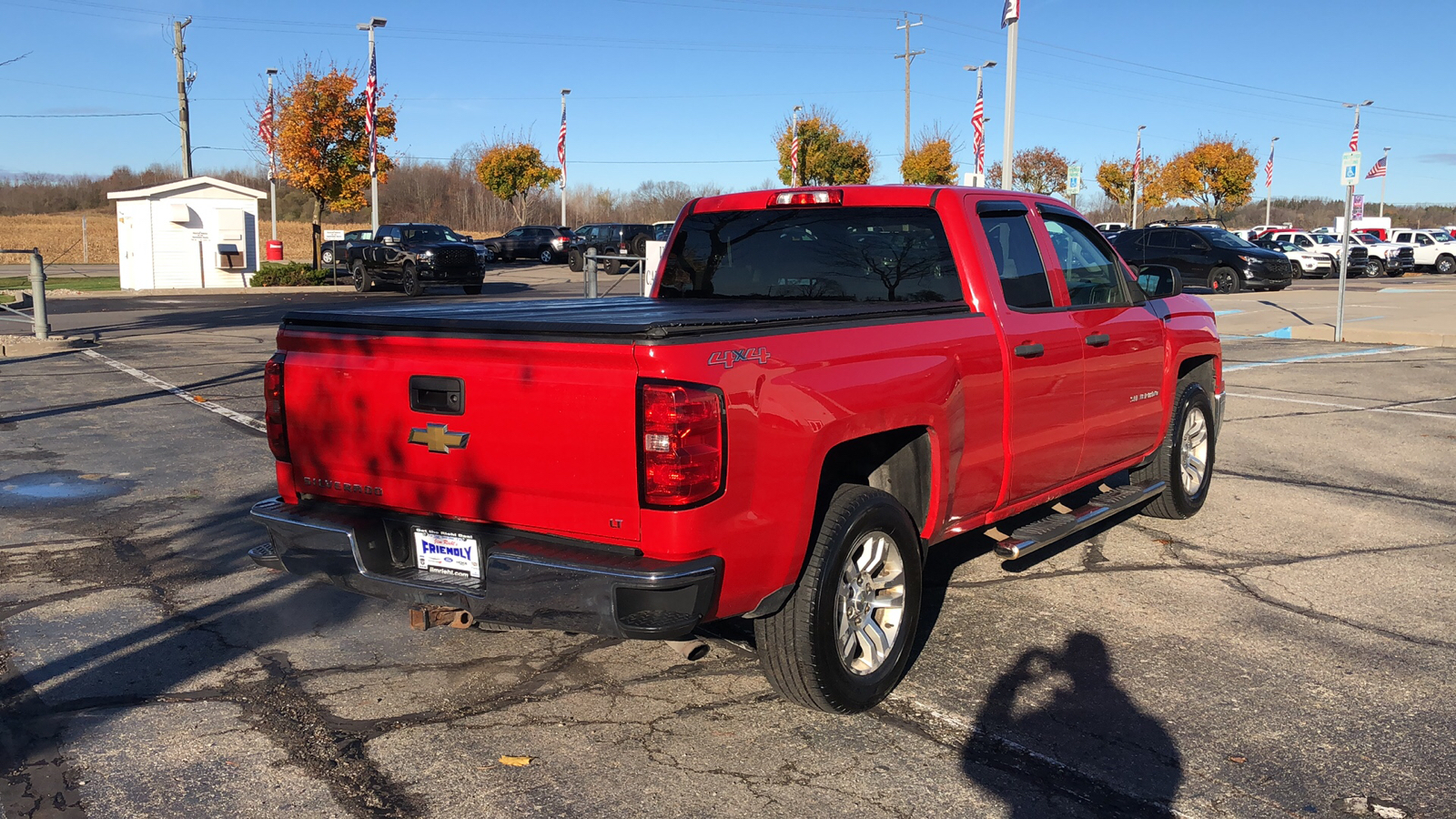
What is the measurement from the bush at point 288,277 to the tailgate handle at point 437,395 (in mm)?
29737

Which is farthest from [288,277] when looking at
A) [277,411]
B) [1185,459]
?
[277,411]

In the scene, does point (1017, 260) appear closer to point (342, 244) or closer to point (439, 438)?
point (439, 438)

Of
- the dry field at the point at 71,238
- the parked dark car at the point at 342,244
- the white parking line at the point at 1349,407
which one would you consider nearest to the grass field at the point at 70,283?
the parked dark car at the point at 342,244

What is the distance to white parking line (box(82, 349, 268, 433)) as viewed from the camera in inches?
402

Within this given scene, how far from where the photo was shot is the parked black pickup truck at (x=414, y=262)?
90.9 ft

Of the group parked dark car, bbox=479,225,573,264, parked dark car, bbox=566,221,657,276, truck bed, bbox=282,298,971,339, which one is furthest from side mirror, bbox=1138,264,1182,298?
parked dark car, bbox=479,225,573,264

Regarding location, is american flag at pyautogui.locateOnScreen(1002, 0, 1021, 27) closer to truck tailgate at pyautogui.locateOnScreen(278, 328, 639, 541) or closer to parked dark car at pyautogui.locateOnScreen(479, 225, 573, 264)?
truck tailgate at pyautogui.locateOnScreen(278, 328, 639, 541)

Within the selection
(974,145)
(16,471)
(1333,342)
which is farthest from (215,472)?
(974,145)

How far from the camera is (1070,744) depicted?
3871 mm

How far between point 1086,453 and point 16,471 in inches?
290

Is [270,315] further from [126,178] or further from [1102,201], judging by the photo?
[1102,201]

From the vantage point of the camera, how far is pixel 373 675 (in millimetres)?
4473

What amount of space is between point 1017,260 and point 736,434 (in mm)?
2424

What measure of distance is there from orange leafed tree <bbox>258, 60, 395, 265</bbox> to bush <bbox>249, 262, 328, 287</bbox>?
252cm
